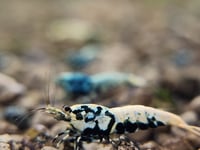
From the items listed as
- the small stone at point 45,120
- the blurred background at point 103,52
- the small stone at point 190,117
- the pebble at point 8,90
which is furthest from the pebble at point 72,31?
the small stone at point 190,117

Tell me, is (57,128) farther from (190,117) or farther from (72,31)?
(72,31)

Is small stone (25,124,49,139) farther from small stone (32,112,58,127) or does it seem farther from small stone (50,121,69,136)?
small stone (32,112,58,127)

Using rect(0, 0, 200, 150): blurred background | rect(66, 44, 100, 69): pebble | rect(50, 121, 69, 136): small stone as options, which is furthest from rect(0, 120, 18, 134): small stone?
rect(66, 44, 100, 69): pebble

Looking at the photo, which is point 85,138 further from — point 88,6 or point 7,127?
point 88,6

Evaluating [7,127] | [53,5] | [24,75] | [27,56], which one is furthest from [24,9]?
[7,127]

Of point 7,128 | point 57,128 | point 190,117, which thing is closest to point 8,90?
point 7,128
